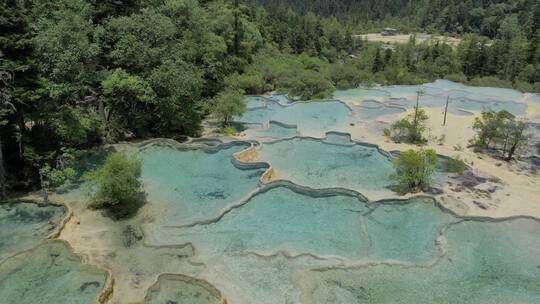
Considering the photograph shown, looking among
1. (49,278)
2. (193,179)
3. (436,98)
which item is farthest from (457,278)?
(436,98)

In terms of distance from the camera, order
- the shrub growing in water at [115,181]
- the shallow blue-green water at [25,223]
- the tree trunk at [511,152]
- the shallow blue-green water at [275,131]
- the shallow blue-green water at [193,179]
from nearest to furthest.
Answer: the shallow blue-green water at [25,223] → the shrub growing in water at [115,181] → the shallow blue-green water at [193,179] → the tree trunk at [511,152] → the shallow blue-green water at [275,131]

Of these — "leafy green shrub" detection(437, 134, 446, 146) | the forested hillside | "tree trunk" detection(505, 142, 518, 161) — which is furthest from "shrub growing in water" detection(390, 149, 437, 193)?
the forested hillside

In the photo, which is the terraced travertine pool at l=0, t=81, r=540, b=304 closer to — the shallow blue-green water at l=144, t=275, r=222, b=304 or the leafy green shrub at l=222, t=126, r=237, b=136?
the shallow blue-green water at l=144, t=275, r=222, b=304

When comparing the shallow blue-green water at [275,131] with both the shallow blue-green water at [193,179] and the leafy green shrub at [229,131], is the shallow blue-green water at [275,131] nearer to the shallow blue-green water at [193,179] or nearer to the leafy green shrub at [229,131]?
the leafy green shrub at [229,131]

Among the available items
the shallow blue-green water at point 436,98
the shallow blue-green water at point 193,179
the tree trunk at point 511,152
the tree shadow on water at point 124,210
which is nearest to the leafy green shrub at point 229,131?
the shallow blue-green water at point 193,179

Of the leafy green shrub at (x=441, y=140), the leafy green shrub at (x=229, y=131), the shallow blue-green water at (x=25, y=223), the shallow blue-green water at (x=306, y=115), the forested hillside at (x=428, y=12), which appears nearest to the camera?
the shallow blue-green water at (x=25, y=223)

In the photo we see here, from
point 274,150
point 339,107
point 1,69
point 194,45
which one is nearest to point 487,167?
point 274,150

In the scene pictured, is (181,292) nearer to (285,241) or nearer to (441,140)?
(285,241)
